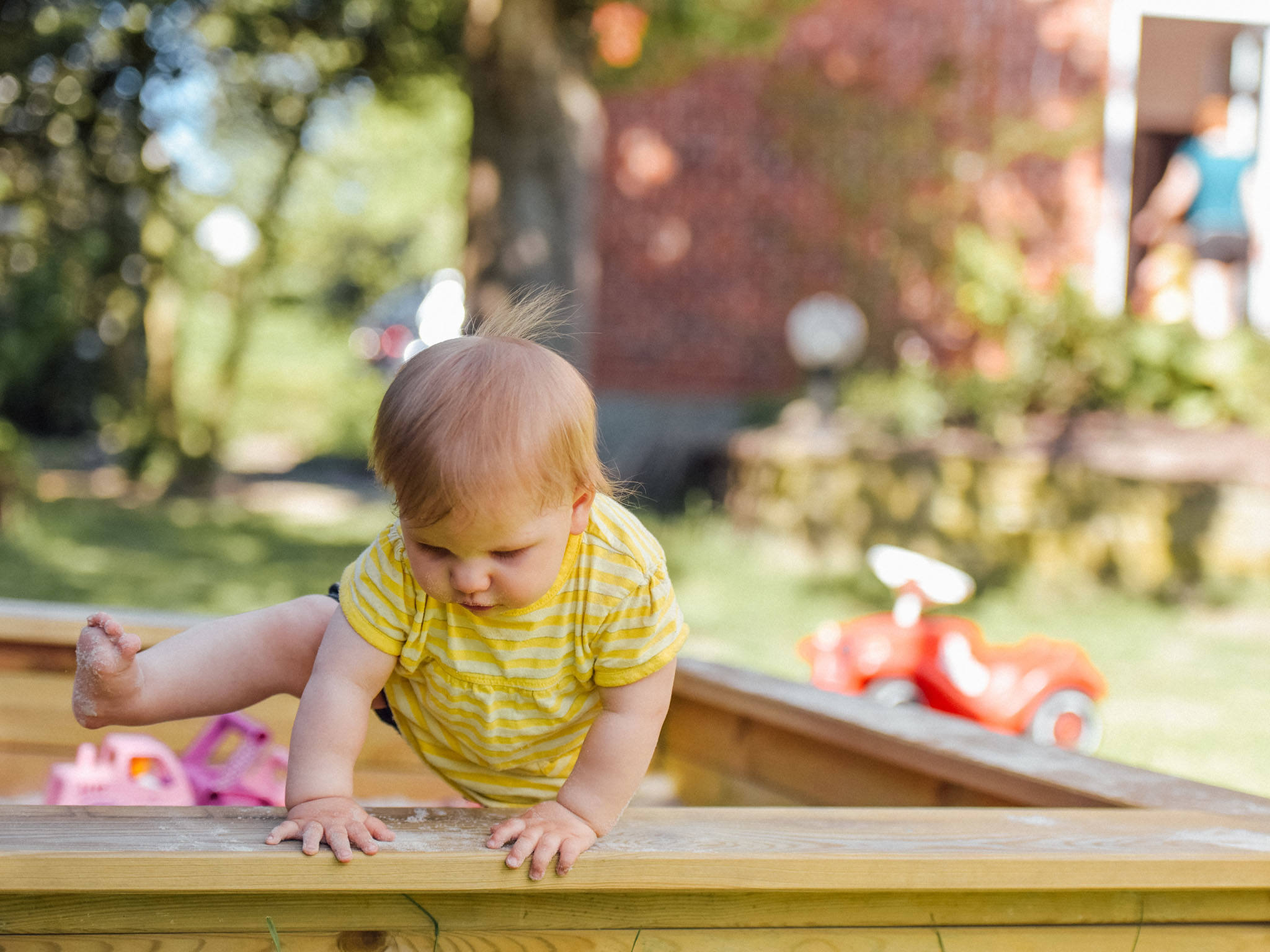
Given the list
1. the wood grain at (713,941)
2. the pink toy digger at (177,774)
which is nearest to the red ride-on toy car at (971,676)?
the pink toy digger at (177,774)

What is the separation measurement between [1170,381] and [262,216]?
23.0 feet

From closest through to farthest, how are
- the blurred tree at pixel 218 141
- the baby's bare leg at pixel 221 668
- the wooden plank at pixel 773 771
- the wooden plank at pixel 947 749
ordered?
1. the baby's bare leg at pixel 221 668
2. the wooden plank at pixel 947 749
3. the wooden plank at pixel 773 771
4. the blurred tree at pixel 218 141

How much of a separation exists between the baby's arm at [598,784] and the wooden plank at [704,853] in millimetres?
22

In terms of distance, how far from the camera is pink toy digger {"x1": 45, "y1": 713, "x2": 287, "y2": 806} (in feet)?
6.84

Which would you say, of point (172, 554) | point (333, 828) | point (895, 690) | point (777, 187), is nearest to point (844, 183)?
point (777, 187)

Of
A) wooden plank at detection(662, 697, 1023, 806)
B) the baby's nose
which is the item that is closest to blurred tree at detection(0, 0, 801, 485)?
wooden plank at detection(662, 697, 1023, 806)

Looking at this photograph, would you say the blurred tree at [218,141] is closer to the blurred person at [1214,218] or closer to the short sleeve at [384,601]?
the blurred person at [1214,218]

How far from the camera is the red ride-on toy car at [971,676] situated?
331 centimetres

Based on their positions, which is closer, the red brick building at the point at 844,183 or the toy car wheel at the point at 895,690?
the toy car wheel at the point at 895,690

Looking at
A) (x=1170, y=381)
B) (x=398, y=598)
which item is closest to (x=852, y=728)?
(x=398, y=598)

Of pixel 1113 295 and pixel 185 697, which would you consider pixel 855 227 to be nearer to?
pixel 1113 295

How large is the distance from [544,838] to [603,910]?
12cm

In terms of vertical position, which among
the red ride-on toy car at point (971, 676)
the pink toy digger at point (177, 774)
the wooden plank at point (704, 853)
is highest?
the wooden plank at point (704, 853)

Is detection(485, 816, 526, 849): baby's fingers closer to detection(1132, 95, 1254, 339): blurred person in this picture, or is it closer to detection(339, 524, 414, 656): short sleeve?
detection(339, 524, 414, 656): short sleeve
